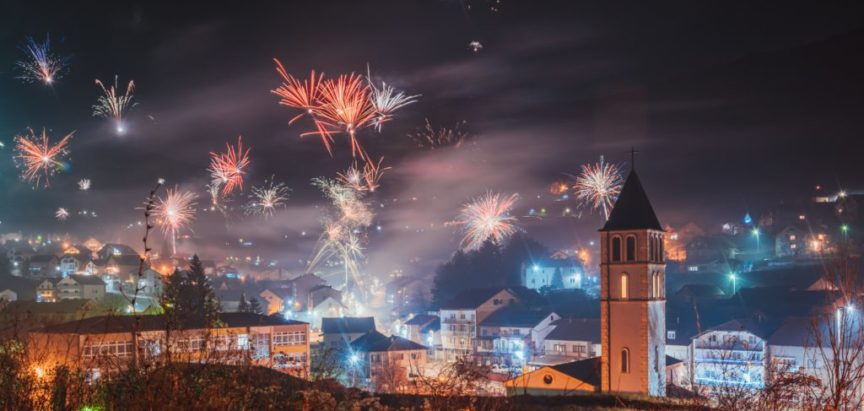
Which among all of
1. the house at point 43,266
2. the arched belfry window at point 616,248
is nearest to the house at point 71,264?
the house at point 43,266

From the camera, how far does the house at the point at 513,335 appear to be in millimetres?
54406

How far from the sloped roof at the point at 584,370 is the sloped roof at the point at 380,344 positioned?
1731 cm

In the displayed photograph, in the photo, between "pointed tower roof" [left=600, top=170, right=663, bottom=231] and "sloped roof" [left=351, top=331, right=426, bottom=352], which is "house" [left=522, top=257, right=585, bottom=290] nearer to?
"sloped roof" [left=351, top=331, right=426, bottom=352]

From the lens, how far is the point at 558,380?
31.1m

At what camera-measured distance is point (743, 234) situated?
89.6m

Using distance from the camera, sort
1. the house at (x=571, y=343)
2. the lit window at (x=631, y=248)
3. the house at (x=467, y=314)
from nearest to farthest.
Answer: the lit window at (x=631, y=248) < the house at (x=571, y=343) < the house at (x=467, y=314)

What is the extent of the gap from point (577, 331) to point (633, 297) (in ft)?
56.4

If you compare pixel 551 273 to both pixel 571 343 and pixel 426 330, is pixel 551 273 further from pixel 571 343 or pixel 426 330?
pixel 571 343

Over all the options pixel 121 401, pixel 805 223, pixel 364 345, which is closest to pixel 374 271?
pixel 805 223

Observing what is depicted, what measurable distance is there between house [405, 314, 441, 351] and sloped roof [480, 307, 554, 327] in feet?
22.4

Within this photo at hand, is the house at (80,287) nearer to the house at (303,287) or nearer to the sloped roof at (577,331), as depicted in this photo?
the house at (303,287)

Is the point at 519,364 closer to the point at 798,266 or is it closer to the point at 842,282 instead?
the point at 798,266

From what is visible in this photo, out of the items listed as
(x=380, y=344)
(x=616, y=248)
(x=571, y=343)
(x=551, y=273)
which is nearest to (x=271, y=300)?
(x=551, y=273)

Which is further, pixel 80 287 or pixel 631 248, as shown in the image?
pixel 80 287
